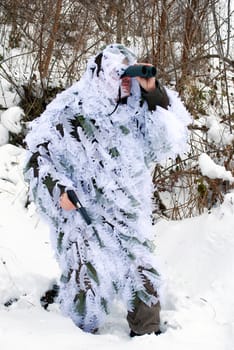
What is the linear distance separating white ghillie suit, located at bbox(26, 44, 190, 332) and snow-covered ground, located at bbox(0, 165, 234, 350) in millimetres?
168

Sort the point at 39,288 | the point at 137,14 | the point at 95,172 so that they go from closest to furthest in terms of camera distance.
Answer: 1. the point at 95,172
2. the point at 39,288
3. the point at 137,14

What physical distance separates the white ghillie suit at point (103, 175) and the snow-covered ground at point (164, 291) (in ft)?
0.55

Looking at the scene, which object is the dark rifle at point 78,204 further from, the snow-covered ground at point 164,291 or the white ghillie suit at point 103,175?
the snow-covered ground at point 164,291

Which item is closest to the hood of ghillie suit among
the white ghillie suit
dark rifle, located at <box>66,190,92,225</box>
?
the white ghillie suit

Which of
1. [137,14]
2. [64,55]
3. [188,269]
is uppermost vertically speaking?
[137,14]

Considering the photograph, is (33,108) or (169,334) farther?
(33,108)

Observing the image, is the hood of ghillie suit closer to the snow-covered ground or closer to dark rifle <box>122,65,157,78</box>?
dark rifle <box>122,65,157,78</box>

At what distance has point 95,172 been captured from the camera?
1929 mm

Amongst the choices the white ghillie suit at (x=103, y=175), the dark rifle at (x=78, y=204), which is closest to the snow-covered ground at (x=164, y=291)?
the white ghillie suit at (x=103, y=175)

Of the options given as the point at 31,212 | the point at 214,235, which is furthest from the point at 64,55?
the point at 214,235

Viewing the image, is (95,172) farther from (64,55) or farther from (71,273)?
(64,55)

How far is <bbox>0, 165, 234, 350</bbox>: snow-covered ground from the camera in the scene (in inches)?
78.5

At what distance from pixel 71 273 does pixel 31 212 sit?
1.65 m

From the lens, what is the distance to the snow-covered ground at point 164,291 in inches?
78.5
